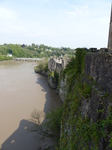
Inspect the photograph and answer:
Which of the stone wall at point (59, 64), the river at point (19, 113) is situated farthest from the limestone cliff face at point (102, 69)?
the stone wall at point (59, 64)

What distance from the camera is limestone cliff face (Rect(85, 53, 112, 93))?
3963mm

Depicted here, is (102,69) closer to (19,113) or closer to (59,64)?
(19,113)

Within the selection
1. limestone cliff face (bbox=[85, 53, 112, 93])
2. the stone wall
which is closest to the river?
the stone wall

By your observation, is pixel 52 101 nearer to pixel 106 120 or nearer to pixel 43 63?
pixel 106 120

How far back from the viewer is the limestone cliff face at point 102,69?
3963 mm

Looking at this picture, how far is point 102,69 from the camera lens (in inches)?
173

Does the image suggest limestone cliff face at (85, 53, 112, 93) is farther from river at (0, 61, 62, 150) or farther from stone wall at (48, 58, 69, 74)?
stone wall at (48, 58, 69, 74)

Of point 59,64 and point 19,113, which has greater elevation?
point 59,64

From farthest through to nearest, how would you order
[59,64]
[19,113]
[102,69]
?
[59,64] < [19,113] < [102,69]

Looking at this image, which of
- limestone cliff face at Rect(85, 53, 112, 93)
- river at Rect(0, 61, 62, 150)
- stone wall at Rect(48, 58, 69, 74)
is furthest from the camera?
stone wall at Rect(48, 58, 69, 74)

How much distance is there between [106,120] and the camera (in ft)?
11.0

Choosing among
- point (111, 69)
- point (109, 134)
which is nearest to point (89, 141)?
point (109, 134)

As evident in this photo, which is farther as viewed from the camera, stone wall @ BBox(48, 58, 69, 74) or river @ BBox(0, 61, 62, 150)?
stone wall @ BBox(48, 58, 69, 74)

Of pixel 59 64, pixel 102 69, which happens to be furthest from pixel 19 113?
pixel 102 69
